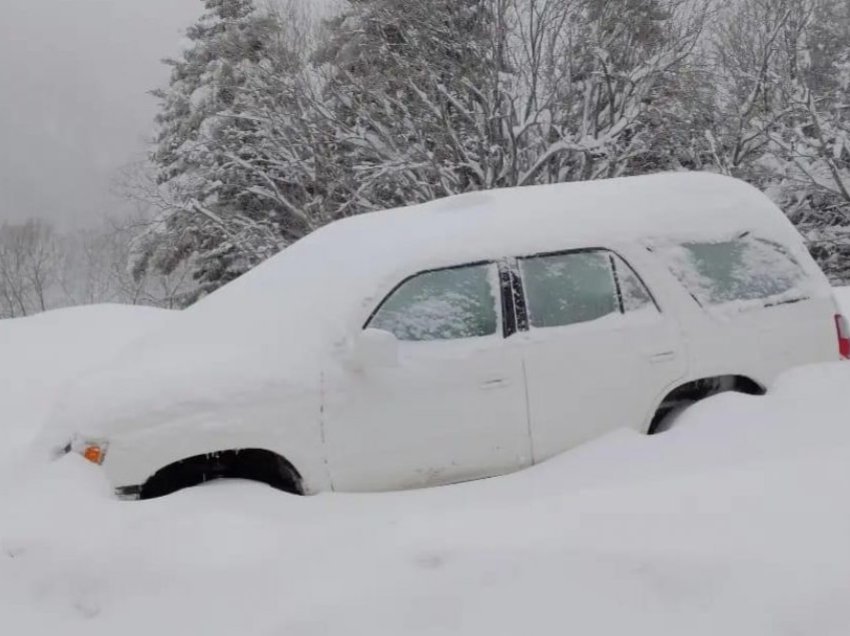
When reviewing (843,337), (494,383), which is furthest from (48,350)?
(843,337)

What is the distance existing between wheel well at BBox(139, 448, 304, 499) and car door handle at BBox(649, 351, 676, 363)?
6.20ft

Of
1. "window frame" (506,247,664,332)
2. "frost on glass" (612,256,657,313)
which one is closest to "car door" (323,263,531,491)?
"window frame" (506,247,664,332)

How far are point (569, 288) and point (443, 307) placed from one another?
2.26 ft

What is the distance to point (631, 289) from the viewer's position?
12.5 ft

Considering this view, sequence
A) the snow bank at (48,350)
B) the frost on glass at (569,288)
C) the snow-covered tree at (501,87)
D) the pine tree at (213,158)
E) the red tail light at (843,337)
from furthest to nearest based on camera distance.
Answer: the pine tree at (213,158) < the snow-covered tree at (501,87) < the snow bank at (48,350) < the red tail light at (843,337) < the frost on glass at (569,288)

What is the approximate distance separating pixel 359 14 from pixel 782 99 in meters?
13.0

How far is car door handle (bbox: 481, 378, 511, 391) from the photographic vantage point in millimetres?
3471

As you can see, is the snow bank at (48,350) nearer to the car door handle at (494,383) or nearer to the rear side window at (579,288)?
the car door handle at (494,383)

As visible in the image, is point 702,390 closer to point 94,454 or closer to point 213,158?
point 94,454

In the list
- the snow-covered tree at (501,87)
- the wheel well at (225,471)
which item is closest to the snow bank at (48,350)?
the wheel well at (225,471)

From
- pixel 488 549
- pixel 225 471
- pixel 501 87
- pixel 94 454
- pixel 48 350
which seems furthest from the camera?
pixel 501 87

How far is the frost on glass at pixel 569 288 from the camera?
3.67m

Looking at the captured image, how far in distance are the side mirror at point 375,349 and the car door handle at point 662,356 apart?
138 cm

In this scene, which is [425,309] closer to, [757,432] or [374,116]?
[757,432]
